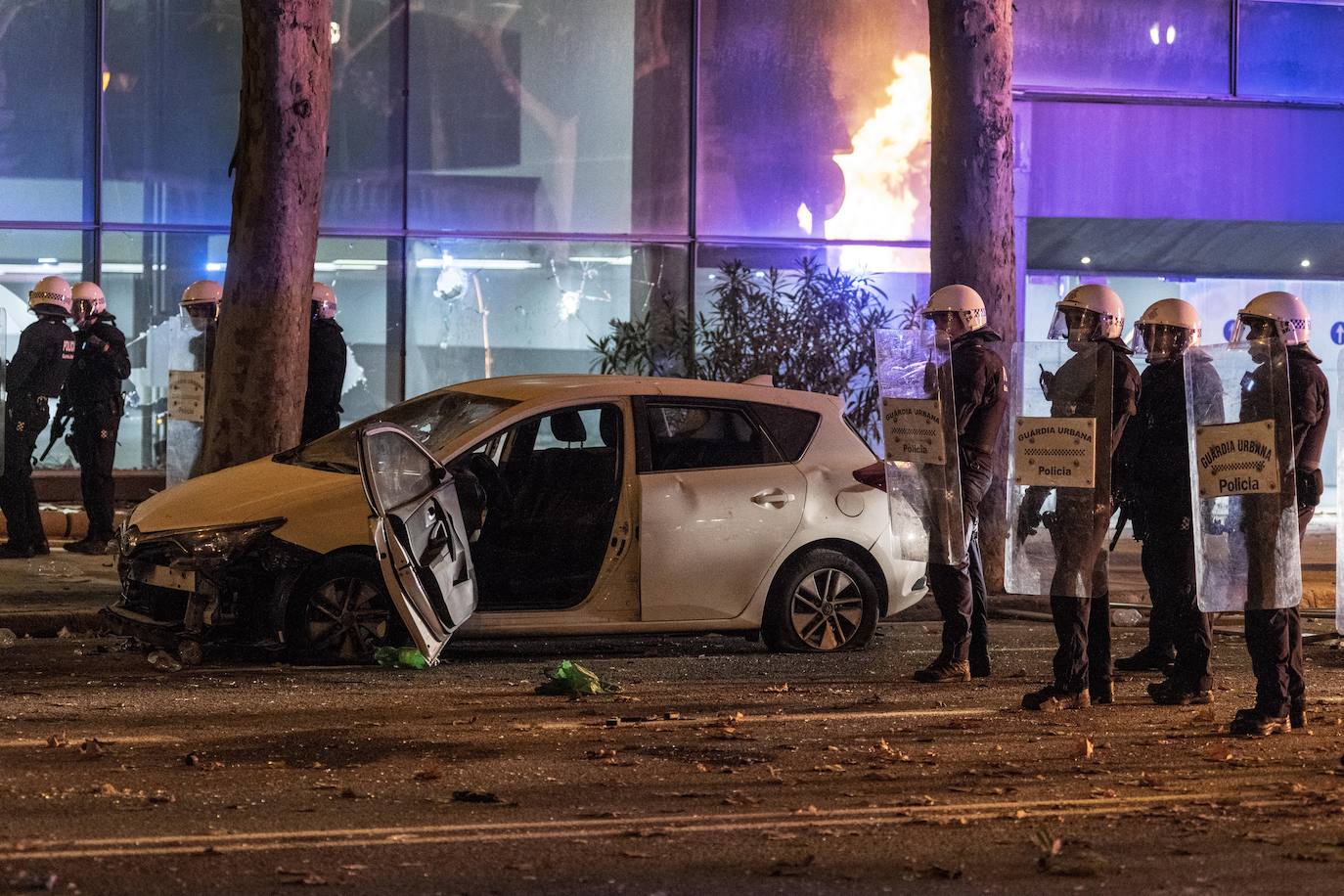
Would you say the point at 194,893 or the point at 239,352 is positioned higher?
the point at 239,352

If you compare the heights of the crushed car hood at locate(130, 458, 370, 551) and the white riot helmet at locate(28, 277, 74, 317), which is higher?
the white riot helmet at locate(28, 277, 74, 317)

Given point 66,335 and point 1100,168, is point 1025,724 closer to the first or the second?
point 66,335

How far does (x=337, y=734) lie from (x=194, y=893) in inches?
94.2

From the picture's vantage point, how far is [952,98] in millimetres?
12961

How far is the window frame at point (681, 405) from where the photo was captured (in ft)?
31.3

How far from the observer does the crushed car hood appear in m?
8.96

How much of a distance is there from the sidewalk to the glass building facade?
4.45 meters

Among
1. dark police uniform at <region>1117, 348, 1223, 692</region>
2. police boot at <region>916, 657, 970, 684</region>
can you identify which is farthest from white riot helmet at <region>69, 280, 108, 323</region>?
dark police uniform at <region>1117, 348, 1223, 692</region>

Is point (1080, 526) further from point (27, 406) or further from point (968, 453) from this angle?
point (27, 406)

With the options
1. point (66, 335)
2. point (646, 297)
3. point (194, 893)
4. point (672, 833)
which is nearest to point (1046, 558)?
point (672, 833)

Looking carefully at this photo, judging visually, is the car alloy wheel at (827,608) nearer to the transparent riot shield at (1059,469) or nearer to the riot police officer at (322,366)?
the transparent riot shield at (1059,469)

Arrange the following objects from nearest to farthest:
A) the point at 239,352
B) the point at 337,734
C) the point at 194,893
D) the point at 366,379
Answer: the point at 194,893, the point at 337,734, the point at 239,352, the point at 366,379

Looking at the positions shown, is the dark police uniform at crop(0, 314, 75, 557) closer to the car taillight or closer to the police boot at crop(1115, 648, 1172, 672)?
the car taillight

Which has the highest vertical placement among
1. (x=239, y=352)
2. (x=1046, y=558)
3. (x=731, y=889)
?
(x=239, y=352)
